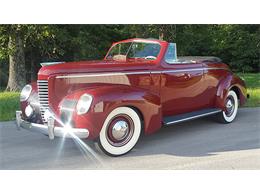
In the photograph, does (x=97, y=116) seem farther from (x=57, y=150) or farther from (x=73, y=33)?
(x=73, y=33)

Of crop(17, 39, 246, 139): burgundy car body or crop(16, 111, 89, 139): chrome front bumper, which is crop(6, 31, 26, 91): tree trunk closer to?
crop(17, 39, 246, 139): burgundy car body

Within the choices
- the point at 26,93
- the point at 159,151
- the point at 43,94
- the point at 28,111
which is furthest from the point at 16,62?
the point at 159,151

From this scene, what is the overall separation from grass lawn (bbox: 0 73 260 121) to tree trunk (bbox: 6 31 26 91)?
0.44 metres

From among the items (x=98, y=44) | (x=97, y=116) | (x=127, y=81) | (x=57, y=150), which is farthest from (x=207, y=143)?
(x=98, y=44)

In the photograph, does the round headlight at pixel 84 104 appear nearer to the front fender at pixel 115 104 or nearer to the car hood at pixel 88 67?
the front fender at pixel 115 104

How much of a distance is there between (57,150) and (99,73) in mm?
1327

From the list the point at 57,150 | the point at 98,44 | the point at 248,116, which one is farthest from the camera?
the point at 98,44

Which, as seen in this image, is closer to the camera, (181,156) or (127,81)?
(181,156)

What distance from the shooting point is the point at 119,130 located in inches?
196

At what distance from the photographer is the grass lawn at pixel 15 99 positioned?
7570mm

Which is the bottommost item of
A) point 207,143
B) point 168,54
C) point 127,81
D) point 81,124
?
point 207,143

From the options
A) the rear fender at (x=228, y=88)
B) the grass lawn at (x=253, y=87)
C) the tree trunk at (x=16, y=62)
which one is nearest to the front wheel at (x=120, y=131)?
the rear fender at (x=228, y=88)

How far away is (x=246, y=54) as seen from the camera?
8820 mm

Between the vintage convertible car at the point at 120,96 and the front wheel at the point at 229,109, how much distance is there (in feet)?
0.84
